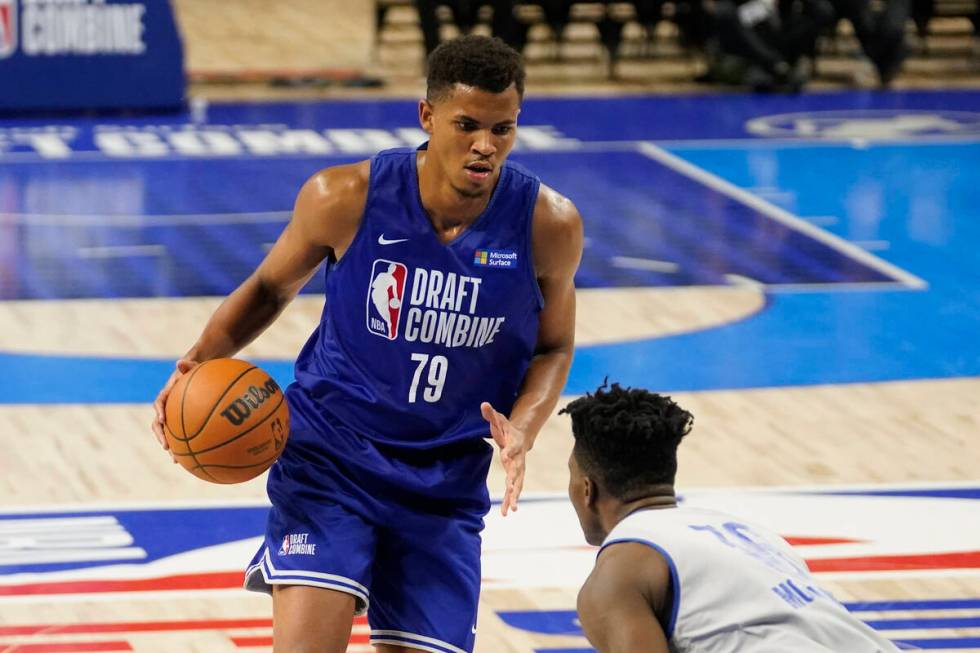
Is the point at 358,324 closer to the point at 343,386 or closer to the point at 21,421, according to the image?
the point at 343,386

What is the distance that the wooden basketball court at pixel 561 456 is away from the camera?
5.81m

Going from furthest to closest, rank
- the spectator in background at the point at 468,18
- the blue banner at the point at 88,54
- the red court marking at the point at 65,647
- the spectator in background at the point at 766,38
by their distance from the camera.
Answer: the spectator in background at the point at 766,38 < the spectator in background at the point at 468,18 < the blue banner at the point at 88,54 < the red court marking at the point at 65,647

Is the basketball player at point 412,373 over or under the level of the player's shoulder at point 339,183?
under

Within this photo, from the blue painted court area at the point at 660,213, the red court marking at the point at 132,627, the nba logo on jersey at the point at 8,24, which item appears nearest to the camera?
the red court marking at the point at 132,627

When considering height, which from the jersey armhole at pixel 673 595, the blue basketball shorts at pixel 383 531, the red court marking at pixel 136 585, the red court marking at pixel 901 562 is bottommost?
the red court marking at pixel 136 585

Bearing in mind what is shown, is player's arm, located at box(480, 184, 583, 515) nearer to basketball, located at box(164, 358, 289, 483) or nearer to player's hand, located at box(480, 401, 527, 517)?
player's hand, located at box(480, 401, 527, 517)

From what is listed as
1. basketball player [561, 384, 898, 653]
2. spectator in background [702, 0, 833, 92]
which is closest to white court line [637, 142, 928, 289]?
spectator in background [702, 0, 833, 92]

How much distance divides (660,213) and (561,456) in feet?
16.5

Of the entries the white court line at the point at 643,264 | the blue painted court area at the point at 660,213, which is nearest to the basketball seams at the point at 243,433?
the blue painted court area at the point at 660,213

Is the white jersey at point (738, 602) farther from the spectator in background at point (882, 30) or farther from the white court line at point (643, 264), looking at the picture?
the spectator in background at point (882, 30)

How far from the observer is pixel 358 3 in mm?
23875

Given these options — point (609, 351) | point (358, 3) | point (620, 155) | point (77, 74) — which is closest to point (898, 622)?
point (609, 351)

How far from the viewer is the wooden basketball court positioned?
5.81m

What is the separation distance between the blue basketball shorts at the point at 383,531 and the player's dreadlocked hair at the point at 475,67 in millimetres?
890
